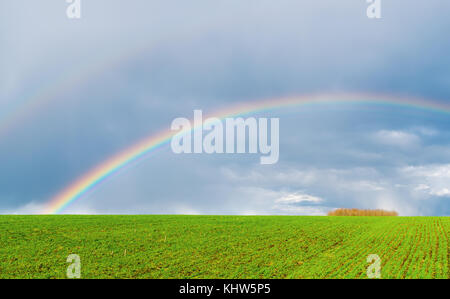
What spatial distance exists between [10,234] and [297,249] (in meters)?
27.5

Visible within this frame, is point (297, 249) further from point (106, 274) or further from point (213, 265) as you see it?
point (106, 274)

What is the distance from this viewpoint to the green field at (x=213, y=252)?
24420mm

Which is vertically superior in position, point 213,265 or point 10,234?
point 10,234

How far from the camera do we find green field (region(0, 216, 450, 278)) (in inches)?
961

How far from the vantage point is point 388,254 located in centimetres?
3161

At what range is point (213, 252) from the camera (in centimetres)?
3142

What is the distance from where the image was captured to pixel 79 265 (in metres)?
25.9

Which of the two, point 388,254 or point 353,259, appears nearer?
point 353,259
